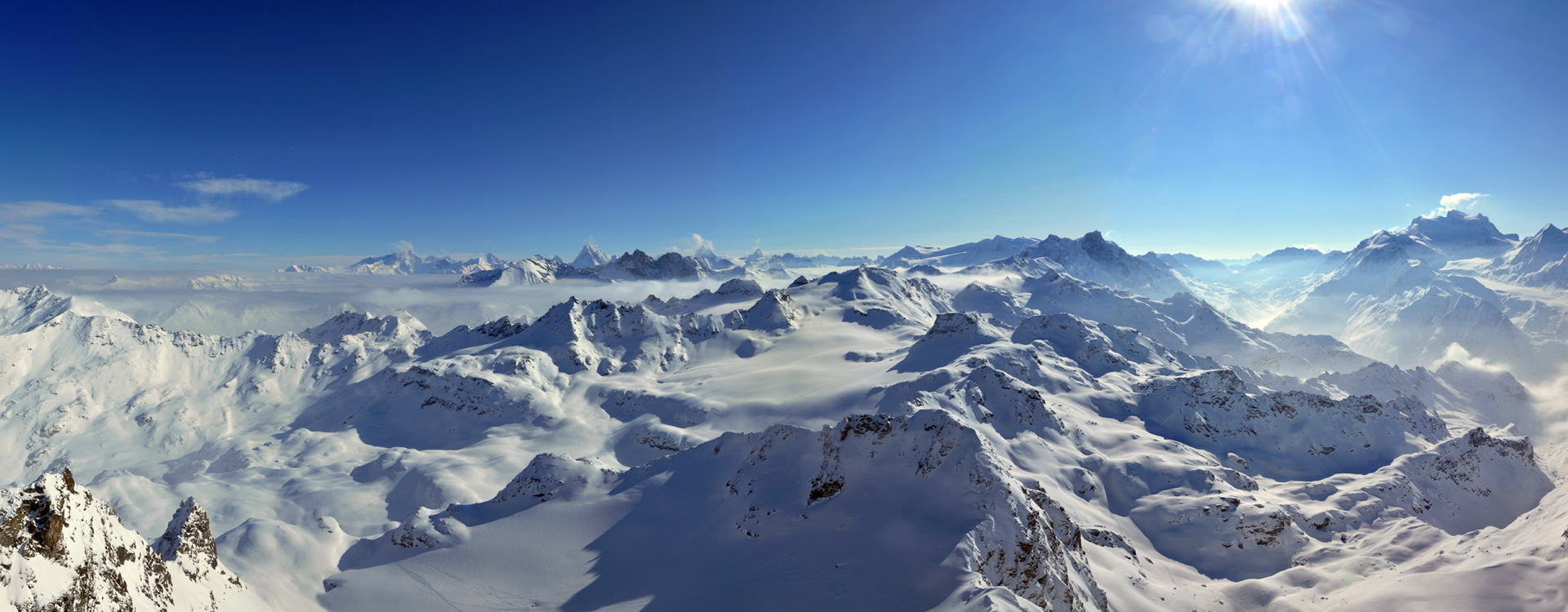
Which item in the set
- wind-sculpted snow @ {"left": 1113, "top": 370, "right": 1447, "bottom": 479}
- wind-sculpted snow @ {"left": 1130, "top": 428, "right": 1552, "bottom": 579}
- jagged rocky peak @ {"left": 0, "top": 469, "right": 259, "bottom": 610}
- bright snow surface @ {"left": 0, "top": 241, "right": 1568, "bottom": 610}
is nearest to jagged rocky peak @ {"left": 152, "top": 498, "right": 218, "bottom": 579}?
jagged rocky peak @ {"left": 0, "top": 469, "right": 259, "bottom": 610}

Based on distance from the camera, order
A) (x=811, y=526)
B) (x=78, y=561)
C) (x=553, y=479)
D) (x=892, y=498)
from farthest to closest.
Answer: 1. (x=553, y=479)
2. (x=811, y=526)
3. (x=892, y=498)
4. (x=78, y=561)

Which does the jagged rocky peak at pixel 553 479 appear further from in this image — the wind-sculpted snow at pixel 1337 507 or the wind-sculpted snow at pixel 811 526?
the wind-sculpted snow at pixel 1337 507

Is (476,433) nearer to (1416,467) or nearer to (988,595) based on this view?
(988,595)

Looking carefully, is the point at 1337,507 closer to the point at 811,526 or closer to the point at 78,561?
the point at 811,526

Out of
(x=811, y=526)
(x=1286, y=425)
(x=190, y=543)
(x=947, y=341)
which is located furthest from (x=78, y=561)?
(x=1286, y=425)

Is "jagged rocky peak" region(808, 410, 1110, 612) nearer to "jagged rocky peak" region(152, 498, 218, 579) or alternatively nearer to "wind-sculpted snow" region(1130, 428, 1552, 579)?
"jagged rocky peak" region(152, 498, 218, 579)

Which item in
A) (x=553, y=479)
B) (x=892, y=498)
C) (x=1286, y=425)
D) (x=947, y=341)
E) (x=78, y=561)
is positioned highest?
(x=78, y=561)
